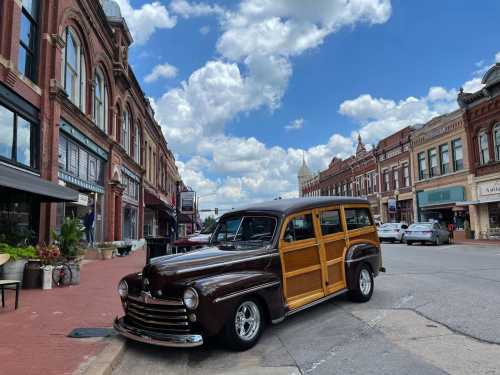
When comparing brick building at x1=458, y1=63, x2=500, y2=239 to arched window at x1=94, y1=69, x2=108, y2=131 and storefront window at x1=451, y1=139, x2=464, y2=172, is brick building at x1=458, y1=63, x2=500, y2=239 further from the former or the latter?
arched window at x1=94, y1=69, x2=108, y2=131

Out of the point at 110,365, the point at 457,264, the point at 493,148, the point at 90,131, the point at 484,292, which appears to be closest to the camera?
the point at 110,365

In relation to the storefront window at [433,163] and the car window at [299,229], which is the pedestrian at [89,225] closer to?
the car window at [299,229]

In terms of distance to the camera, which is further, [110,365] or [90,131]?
[90,131]

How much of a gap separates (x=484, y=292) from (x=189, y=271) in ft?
21.3

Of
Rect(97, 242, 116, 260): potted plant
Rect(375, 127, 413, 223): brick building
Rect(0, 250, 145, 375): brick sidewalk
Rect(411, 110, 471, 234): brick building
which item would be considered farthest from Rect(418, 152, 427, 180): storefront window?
Rect(0, 250, 145, 375): brick sidewalk

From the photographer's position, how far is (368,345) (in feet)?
17.4

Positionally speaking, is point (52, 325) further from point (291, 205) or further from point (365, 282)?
point (365, 282)

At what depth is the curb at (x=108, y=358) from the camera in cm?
430

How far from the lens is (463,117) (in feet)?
106

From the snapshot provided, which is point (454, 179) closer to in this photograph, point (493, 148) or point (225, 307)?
point (493, 148)

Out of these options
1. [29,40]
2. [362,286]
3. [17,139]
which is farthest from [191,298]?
[29,40]

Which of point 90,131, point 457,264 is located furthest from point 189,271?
point 90,131

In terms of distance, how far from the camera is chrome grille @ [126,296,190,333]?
487 centimetres

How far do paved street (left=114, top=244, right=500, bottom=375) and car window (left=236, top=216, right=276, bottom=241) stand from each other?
1.39 meters
